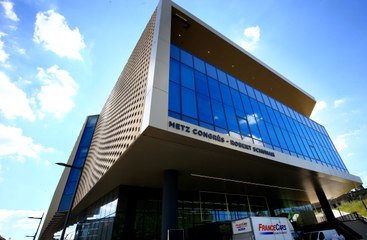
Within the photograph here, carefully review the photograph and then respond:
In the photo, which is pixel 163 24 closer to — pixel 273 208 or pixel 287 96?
pixel 287 96

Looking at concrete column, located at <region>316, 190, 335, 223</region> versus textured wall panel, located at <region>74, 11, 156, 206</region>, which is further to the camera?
concrete column, located at <region>316, 190, 335, 223</region>

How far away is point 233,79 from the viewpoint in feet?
65.0

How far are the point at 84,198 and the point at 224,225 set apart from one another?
52.5 feet

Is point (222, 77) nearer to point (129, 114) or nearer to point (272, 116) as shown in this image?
point (272, 116)

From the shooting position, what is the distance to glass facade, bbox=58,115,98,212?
104 feet

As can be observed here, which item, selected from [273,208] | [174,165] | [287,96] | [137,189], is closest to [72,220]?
[137,189]

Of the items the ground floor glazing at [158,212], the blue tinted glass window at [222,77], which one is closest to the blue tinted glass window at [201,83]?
the blue tinted glass window at [222,77]

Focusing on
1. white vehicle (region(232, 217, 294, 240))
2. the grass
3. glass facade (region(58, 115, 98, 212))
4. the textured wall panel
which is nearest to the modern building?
the textured wall panel

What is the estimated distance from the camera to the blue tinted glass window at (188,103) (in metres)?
13.2

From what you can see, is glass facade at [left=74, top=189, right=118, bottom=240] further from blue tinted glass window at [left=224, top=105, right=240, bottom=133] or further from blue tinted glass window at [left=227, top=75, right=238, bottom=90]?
blue tinted glass window at [left=227, top=75, right=238, bottom=90]

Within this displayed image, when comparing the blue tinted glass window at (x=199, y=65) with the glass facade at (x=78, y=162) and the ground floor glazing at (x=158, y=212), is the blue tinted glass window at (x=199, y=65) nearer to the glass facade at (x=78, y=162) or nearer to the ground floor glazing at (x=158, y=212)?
the ground floor glazing at (x=158, y=212)

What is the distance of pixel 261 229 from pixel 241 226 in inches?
48.1

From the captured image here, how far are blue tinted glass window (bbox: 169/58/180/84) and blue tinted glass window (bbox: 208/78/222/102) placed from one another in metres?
3.19

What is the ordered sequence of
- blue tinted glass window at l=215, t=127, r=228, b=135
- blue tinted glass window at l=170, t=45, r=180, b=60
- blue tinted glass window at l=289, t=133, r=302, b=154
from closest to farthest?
blue tinted glass window at l=215, t=127, r=228, b=135 → blue tinted glass window at l=170, t=45, r=180, b=60 → blue tinted glass window at l=289, t=133, r=302, b=154
